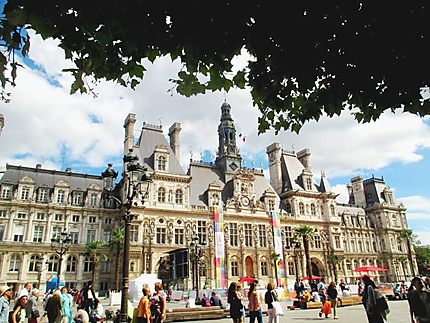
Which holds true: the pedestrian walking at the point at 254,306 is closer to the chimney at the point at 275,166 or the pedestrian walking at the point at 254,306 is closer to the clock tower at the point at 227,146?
the clock tower at the point at 227,146

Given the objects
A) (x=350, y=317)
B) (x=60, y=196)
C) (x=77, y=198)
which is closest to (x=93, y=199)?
(x=77, y=198)

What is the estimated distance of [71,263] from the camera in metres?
40.9

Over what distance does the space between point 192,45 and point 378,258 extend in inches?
2693

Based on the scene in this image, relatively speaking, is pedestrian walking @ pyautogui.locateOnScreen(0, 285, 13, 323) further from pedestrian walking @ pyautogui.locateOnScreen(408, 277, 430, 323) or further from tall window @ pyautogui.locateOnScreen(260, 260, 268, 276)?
tall window @ pyautogui.locateOnScreen(260, 260, 268, 276)

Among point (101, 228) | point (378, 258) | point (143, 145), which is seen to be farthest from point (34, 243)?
point (378, 258)

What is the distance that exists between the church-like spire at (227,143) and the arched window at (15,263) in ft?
98.5

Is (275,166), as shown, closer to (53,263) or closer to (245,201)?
(245,201)

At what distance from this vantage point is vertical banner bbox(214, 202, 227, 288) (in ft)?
145

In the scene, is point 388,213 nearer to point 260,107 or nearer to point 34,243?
point 34,243

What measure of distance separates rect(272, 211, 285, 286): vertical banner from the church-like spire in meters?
10.2

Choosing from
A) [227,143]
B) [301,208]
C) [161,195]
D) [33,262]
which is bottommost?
[33,262]

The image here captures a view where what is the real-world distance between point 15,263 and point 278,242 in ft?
108

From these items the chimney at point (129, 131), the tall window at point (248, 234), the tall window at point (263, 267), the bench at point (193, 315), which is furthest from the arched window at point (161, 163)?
the bench at point (193, 315)

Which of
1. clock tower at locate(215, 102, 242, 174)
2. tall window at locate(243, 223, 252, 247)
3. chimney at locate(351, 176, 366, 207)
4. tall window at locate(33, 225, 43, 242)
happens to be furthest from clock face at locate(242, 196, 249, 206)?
chimney at locate(351, 176, 366, 207)
